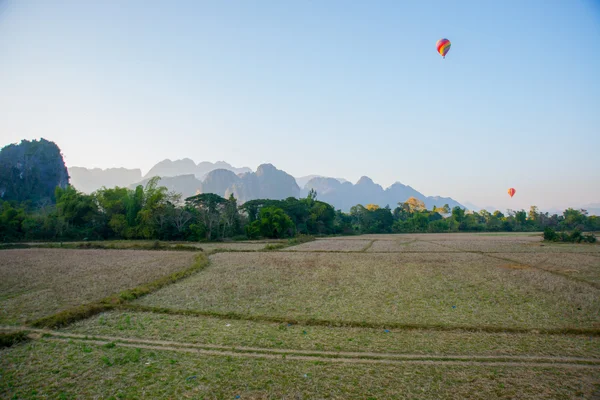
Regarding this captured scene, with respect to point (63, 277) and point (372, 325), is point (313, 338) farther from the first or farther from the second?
point (63, 277)

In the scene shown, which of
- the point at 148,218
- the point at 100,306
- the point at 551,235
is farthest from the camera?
Answer: the point at 148,218

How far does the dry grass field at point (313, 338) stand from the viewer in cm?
543

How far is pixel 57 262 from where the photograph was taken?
1822 centimetres

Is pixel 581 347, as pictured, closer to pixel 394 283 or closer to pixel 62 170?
pixel 394 283

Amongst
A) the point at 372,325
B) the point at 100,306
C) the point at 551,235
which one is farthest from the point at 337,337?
the point at 551,235

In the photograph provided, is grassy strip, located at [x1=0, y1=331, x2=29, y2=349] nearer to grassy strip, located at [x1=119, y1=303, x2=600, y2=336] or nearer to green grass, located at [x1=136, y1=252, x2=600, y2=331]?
grassy strip, located at [x1=119, y1=303, x2=600, y2=336]

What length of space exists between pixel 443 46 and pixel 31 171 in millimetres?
92523

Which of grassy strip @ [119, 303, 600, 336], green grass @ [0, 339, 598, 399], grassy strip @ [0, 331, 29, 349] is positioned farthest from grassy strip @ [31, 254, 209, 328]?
green grass @ [0, 339, 598, 399]

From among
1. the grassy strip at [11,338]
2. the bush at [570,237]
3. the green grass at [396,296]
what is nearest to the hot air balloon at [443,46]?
the green grass at [396,296]

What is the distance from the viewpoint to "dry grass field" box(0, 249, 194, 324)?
9.96 meters

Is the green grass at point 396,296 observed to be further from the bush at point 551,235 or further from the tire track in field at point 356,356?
the bush at point 551,235

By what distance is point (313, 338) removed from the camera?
755cm

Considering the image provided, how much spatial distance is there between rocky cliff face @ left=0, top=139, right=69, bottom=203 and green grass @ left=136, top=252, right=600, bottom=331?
77.2 m

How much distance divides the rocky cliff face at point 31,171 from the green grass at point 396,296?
253 feet
